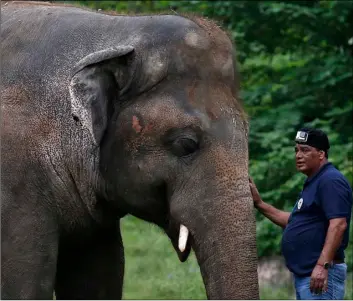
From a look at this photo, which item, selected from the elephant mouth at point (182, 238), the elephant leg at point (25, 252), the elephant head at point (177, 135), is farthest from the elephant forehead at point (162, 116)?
the elephant leg at point (25, 252)

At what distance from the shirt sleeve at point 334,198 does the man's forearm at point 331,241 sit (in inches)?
2.8

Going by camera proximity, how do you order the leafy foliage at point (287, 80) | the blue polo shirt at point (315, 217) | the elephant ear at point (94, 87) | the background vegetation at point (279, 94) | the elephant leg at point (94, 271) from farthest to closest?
the leafy foliage at point (287, 80), the background vegetation at point (279, 94), the blue polo shirt at point (315, 217), the elephant leg at point (94, 271), the elephant ear at point (94, 87)

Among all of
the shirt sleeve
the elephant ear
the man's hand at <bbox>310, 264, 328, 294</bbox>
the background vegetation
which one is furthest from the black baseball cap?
the background vegetation

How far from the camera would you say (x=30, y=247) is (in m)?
6.81

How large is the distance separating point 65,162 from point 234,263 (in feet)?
3.85

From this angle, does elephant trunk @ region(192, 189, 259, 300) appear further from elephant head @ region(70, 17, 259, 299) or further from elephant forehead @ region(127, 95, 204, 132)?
elephant forehead @ region(127, 95, 204, 132)

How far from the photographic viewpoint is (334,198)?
26.2 ft

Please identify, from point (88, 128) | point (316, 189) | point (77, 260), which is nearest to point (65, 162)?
point (88, 128)

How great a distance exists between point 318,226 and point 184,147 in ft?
5.68

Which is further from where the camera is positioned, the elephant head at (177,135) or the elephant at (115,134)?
the elephant at (115,134)

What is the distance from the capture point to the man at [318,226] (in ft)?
26.0

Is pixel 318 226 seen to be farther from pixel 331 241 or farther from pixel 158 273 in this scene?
pixel 158 273

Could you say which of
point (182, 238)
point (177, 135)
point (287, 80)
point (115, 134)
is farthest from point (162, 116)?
point (287, 80)

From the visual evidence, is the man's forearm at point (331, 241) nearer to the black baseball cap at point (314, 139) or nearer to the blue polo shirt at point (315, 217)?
the blue polo shirt at point (315, 217)
